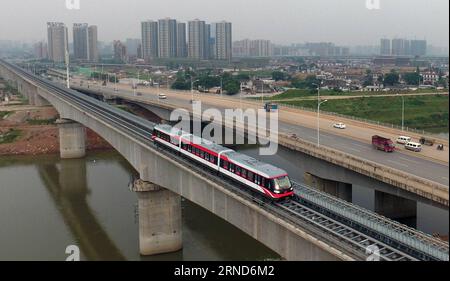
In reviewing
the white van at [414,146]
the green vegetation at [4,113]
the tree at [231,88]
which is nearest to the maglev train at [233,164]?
the white van at [414,146]

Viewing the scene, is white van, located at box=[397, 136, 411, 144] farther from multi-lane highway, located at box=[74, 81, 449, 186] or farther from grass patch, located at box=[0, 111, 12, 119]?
grass patch, located at box=[0, 111, 12, 119]

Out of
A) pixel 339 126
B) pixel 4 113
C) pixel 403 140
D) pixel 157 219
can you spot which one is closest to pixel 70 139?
pixel 4 113

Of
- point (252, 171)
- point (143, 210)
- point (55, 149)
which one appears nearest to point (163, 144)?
point (143, 210)

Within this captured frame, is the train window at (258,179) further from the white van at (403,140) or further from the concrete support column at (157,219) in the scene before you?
the white van at (403,140)

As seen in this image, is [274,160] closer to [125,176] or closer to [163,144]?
[125,176]

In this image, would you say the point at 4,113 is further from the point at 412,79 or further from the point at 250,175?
the point at 412,79
